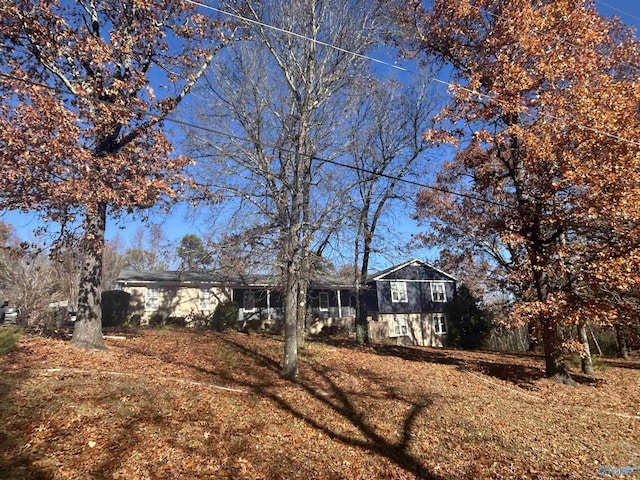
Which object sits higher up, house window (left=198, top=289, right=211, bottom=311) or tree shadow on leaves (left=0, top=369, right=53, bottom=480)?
house window (left=198, top=289, right=211, bottom=311)

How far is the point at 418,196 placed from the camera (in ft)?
68.4

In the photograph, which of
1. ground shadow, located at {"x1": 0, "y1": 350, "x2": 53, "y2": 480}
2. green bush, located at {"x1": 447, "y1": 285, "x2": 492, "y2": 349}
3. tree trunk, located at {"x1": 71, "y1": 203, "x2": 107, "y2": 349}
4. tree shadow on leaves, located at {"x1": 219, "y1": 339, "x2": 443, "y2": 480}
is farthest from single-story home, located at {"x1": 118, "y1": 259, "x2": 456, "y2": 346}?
ground shadow, located at {"x1": 0, "y1": 350, "x2": 53, "y2": 480}

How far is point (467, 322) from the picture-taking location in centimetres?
2627

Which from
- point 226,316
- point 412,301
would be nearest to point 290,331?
point 226,316

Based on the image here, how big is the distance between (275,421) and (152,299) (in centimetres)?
2057

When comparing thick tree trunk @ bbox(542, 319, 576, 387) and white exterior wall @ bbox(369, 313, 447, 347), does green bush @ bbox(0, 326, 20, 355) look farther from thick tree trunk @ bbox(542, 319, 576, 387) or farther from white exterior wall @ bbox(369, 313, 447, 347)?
white exterior wall @ bbox(369, 313, 447, 347)

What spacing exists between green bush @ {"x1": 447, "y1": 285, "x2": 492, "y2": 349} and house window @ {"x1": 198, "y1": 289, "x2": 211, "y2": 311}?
16.7 meters

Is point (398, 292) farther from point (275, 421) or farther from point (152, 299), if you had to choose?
point (275, 421)

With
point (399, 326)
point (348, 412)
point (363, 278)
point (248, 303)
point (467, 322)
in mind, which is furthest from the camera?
point (399, 326)

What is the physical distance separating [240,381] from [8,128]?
7.32 m

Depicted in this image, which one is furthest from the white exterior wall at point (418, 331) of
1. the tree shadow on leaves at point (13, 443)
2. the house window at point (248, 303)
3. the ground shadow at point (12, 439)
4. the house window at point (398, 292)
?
the tree shadow on leaves at point (13, 443)

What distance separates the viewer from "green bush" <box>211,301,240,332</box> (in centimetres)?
2206

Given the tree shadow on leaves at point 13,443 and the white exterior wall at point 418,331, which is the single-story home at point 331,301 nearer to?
the white exterior wall at point 418,331

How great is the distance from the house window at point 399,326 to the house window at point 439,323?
8.50 feet
